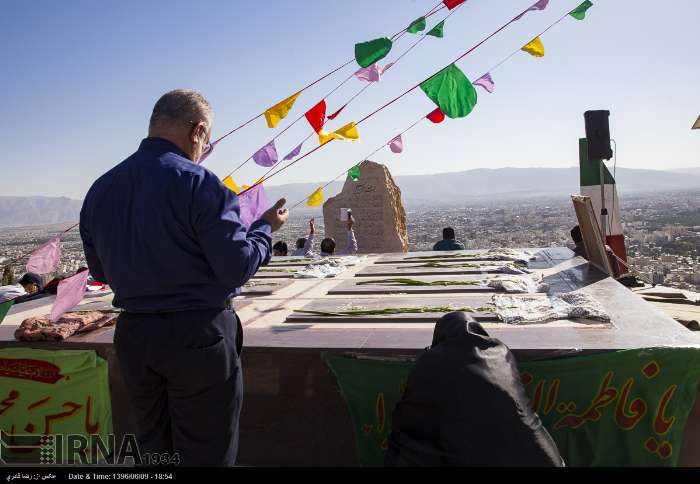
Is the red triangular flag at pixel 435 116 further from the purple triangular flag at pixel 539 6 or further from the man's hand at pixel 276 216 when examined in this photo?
the man's hand at pixel 276 216

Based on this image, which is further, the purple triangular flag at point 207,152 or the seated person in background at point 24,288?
the seated person in background at point 24,288

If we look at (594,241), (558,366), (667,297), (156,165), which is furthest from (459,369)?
(667,297)

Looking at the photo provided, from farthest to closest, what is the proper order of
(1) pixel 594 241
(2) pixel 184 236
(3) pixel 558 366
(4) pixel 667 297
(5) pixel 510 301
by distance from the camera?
(4) pixel 667 297 → (1) pixel 594 241 → (5) pixel 510 301 → (3) pixel 558 366 → (2) pixel 184 236

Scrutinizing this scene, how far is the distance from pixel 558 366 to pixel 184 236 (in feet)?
6.08

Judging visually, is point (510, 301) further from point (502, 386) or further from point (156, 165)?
point (156, 165)

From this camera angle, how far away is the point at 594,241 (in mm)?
4977

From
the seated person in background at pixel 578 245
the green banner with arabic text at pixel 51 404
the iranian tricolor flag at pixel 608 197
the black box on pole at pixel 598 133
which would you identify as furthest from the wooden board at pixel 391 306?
the iranian tricolor flag at pixel 608 197

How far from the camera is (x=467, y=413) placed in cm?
206

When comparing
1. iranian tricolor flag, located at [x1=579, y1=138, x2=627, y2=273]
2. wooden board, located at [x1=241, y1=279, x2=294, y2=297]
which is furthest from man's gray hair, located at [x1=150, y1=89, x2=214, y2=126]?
iranian tricolor flag, located at [x1=579, y1=138, x2=627, y2=273]

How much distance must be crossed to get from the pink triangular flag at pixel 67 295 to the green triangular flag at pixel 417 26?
3168 millimetres

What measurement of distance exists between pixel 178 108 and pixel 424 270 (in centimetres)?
349

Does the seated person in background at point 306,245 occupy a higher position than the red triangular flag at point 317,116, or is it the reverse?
the red triangular flag at point 317,116

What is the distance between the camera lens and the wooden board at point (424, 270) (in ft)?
16.5

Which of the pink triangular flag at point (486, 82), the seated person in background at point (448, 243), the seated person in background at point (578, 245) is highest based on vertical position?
the pink triangular flag at point (486, 82)
